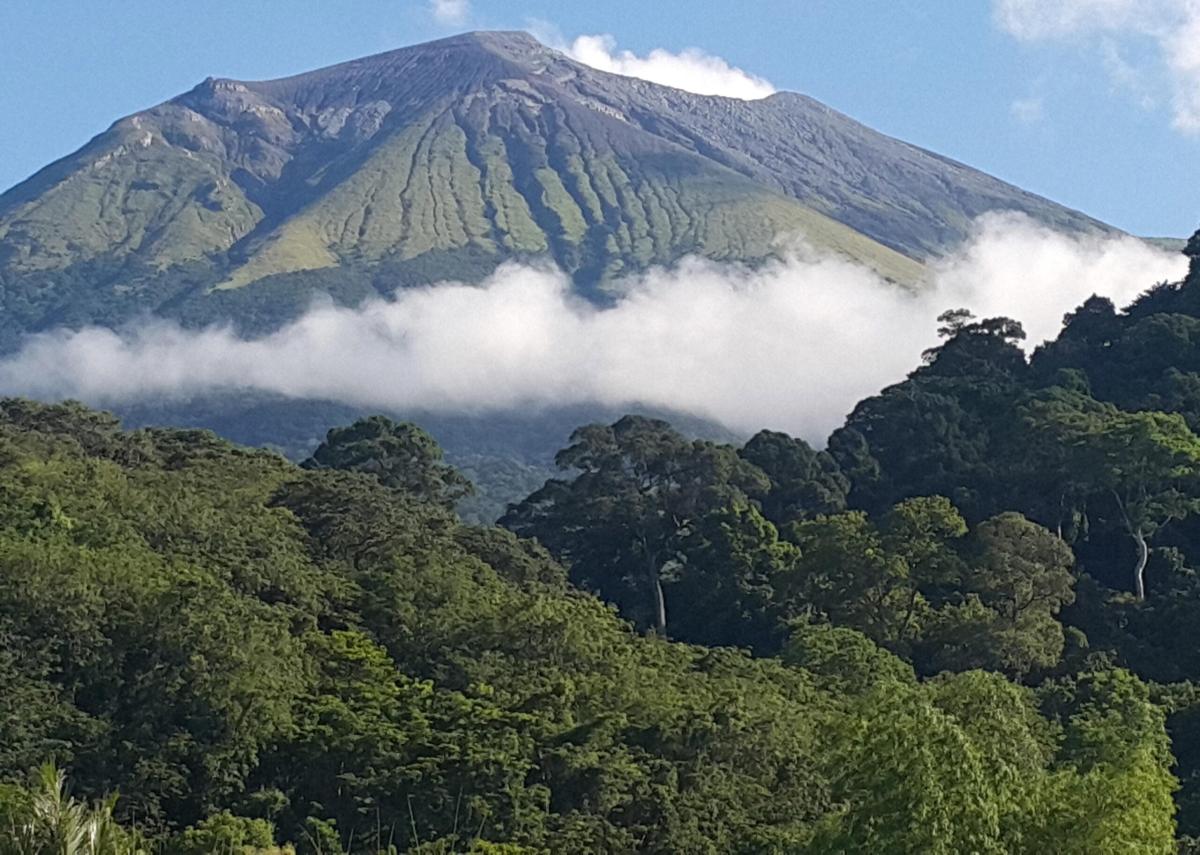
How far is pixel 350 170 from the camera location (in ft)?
500

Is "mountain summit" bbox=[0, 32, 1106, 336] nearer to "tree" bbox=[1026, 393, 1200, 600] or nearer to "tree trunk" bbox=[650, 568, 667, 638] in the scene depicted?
"tree trunk" bbox=[650, 568, 667, 638]

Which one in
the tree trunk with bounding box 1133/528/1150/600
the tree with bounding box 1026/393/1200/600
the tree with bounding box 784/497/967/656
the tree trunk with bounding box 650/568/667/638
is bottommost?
the tree trunk with bounding box 650/568/667/638

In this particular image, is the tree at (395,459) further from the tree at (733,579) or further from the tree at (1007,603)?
the tree at (1007,603)

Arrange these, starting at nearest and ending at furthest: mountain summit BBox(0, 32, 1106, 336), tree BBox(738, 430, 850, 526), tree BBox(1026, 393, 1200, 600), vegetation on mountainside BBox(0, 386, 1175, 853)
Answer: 1. vegetation on mountainside BBox(0, 386, 1175, 853)
2. tree BBox(1026, 393, 1200, 600)
3. tree BBox(738, 430, 850, 526)
4. mountain summit BBox(0, 32, 1106, 336)

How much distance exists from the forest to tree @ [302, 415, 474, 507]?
0.11 metres

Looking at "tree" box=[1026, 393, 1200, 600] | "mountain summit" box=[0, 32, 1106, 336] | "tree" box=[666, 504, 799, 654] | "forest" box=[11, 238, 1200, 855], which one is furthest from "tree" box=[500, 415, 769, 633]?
"mountain summit" box=[0, 32, 1106, 336]

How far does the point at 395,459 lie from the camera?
2132 inches

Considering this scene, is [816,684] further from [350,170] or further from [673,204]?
[350,170]

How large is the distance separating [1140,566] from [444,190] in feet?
347

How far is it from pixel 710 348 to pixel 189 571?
108 metres

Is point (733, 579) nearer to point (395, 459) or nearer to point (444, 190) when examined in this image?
point (395, 459)

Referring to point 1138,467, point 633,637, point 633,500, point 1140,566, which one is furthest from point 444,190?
point 633,637

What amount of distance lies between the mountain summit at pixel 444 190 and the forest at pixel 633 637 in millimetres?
79400

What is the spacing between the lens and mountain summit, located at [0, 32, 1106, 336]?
13475cm
